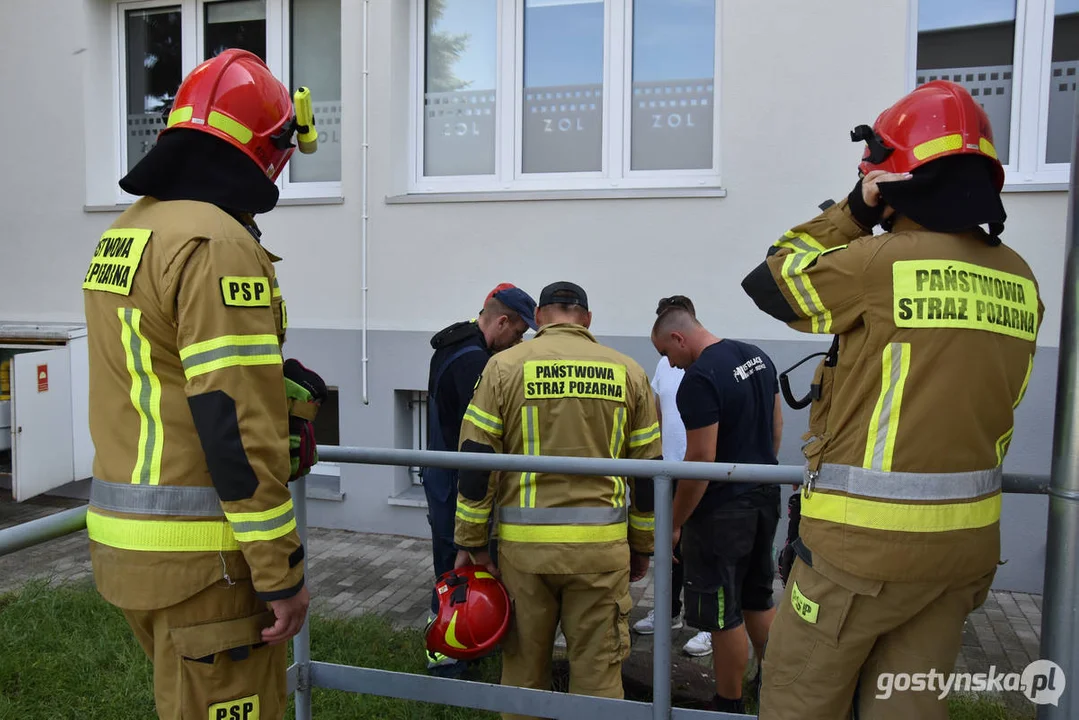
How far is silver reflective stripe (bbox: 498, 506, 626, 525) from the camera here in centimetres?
309

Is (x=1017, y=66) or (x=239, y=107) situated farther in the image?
(x=1017, y=66)

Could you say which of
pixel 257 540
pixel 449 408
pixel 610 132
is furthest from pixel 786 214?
pixel 257 540

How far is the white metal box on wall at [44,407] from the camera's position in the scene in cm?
635

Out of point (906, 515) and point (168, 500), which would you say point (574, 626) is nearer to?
point (906, 515)

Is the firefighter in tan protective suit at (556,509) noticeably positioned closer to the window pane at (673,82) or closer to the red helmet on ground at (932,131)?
the red helmet on ground at (932,131)

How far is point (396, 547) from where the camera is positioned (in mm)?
6297

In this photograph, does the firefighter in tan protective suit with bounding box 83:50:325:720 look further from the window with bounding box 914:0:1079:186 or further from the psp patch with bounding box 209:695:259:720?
the window with bounding box 914:0:1079:186

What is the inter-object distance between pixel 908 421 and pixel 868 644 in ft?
1.86

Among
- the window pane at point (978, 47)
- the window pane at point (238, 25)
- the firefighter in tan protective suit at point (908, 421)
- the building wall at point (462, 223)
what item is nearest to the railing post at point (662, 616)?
the firefighter in tan protective suit at point (908, 421)

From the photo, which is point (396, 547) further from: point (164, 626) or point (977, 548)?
point (977, 548)

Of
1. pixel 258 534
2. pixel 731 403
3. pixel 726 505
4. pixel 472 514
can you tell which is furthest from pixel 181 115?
pixel 726 505

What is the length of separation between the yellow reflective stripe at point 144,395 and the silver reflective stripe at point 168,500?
27mm

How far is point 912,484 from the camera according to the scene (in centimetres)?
199

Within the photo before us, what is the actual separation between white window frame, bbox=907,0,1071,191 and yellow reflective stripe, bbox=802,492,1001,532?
13.2 ft
